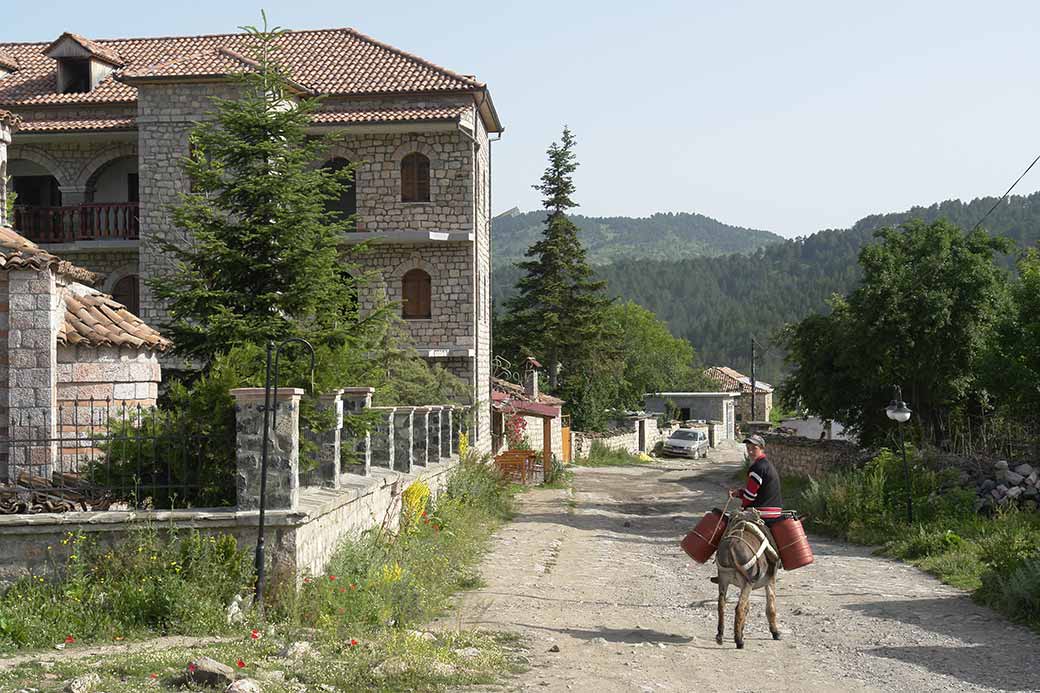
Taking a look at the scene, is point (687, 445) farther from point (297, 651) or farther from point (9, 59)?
point (297, 651)

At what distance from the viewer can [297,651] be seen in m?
8.80

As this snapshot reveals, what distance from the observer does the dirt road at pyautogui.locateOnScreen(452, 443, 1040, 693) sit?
902cm

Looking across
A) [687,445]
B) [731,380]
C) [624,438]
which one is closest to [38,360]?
[624,438]

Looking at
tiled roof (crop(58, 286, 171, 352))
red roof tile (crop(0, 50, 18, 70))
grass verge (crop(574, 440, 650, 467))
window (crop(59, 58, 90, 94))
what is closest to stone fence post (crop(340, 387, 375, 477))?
tiled roof (crop(58, 286, 171, 352))

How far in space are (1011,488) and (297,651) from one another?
1465 cm

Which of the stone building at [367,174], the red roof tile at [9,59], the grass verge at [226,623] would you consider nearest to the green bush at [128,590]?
the grass verge at [226,623]

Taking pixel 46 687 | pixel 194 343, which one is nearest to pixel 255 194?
pixel 194 343

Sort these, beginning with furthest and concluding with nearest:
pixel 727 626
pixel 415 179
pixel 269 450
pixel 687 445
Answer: pixel 687 445 < pixel 415 179 < pixel 727 626 < pixel 269 450

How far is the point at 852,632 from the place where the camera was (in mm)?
10953

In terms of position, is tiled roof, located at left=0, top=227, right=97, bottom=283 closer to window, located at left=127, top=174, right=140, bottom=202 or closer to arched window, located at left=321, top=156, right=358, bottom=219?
arched window, located at left=321, top=156, right=358, bottom=219

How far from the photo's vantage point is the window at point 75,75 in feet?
98.7

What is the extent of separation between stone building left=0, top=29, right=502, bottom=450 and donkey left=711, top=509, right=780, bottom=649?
17.8 meters

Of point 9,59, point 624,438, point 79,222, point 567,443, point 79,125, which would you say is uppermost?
point 9,59

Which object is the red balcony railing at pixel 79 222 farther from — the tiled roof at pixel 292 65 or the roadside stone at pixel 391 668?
the roadside stone at pixel 391 668
